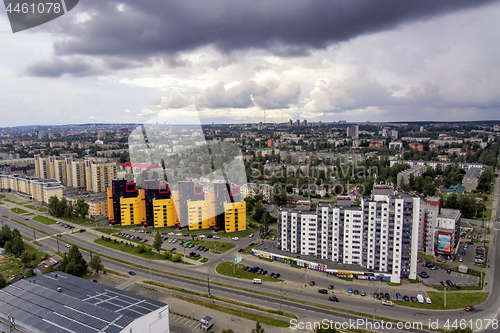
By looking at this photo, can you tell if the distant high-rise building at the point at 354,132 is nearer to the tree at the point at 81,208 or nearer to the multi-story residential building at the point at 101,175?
the multi-story residential building at the point at 101,175

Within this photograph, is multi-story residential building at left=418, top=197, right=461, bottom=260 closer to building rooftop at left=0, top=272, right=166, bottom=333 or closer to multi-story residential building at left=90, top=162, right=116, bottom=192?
building rooftop at left=0, top=272, right=166, bottom=333

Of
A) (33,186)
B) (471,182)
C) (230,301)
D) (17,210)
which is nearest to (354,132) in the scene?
(471,182)

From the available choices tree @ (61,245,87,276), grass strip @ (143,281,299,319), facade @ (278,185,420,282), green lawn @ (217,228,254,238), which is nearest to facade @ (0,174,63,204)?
tree @ (61,245,87,276)

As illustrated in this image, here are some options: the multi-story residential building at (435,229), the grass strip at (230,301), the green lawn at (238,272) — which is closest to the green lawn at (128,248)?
the grass strip at (230,301)

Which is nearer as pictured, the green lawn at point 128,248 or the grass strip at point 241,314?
the grass strip at point 241,314

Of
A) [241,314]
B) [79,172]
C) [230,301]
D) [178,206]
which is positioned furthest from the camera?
[79,172]

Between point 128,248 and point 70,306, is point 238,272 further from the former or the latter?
point 70,306
